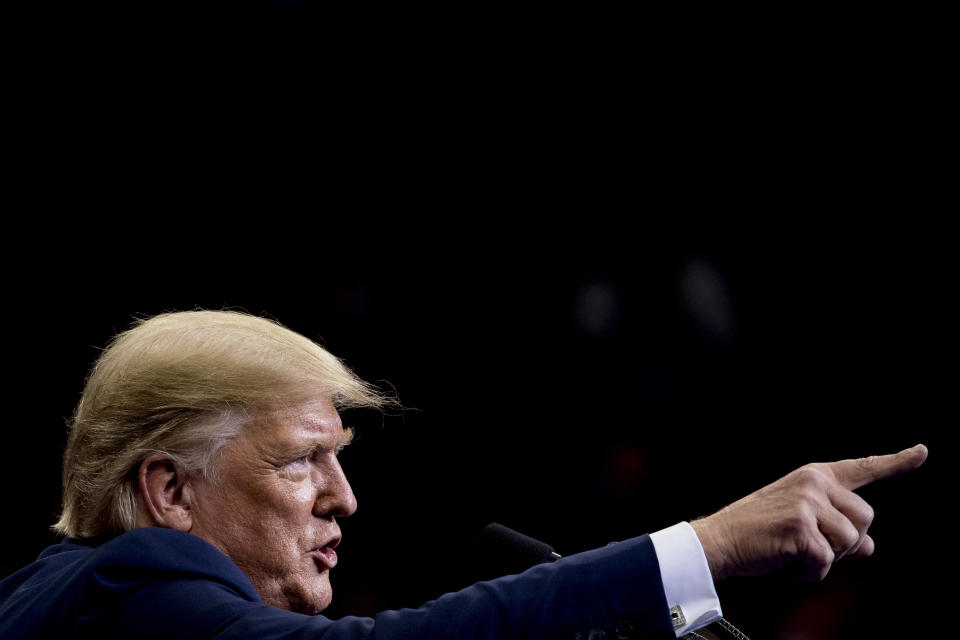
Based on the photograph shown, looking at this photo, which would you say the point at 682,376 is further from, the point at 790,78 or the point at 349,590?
the point at 349,590

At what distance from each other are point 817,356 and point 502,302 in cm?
86

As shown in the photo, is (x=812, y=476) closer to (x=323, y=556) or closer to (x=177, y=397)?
(x=323, y=556)

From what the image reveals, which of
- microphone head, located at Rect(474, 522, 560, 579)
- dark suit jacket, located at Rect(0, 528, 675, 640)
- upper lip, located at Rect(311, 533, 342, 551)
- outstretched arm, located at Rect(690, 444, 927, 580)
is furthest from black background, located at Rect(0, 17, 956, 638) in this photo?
dark suit jacket, located at Rect(0, 528, 675, 640)

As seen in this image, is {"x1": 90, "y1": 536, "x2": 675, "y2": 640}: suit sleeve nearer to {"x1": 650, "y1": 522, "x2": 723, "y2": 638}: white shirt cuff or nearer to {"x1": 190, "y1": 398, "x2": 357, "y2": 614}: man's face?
{"x1": 650, "y1": 522, "x2": 723, "y2": 638}: white shirt cuff

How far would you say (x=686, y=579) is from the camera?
2.89ft

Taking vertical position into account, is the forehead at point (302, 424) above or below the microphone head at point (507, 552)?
above

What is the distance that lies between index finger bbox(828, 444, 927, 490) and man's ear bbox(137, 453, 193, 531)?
2.59ft

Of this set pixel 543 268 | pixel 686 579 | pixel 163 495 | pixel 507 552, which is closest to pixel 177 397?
pixel 163 495

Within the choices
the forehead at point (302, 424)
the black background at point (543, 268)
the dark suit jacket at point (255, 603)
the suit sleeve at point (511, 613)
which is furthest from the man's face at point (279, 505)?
the black background at point (543, 268)

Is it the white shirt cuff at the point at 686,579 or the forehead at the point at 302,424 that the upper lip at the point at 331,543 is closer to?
the forehead at the point at 302,424

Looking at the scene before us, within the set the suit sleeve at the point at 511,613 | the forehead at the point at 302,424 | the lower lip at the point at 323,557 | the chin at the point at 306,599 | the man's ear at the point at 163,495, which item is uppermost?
the forehead at the point at 302,424

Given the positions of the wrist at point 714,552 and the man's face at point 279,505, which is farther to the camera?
the man's face at point 279,505

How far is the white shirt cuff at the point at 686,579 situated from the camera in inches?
34.5

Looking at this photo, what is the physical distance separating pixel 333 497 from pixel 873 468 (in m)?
0.69
